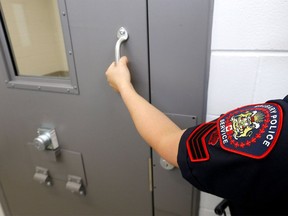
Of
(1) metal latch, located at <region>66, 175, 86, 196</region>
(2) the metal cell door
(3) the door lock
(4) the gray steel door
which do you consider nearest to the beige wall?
(2) the metal cell door

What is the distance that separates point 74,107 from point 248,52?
1.83 ft

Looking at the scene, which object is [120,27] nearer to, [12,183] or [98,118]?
[98,118]

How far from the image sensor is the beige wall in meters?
0.68

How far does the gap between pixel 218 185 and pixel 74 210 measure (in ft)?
2.56

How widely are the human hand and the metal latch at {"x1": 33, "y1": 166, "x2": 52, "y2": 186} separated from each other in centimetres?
58

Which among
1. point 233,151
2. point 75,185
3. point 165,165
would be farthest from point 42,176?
point 233,151

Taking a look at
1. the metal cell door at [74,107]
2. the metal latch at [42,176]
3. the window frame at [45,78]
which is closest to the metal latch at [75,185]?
the metal cell door at [74,107]

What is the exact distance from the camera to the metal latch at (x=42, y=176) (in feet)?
2.91

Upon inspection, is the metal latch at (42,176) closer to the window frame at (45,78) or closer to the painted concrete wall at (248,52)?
the window frame at (45,78)

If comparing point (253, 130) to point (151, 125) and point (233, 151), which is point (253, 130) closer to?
point (233, 151)

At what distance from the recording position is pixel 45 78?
74 cm

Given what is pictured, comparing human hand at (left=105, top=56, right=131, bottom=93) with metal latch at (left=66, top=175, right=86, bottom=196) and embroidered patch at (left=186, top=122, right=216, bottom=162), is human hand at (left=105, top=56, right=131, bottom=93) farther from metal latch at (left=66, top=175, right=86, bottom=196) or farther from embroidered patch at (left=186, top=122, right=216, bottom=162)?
metal latch at (left=66, top=175, right=86, bottom=196)

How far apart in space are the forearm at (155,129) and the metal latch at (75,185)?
488 mm

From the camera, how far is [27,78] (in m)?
0.77
